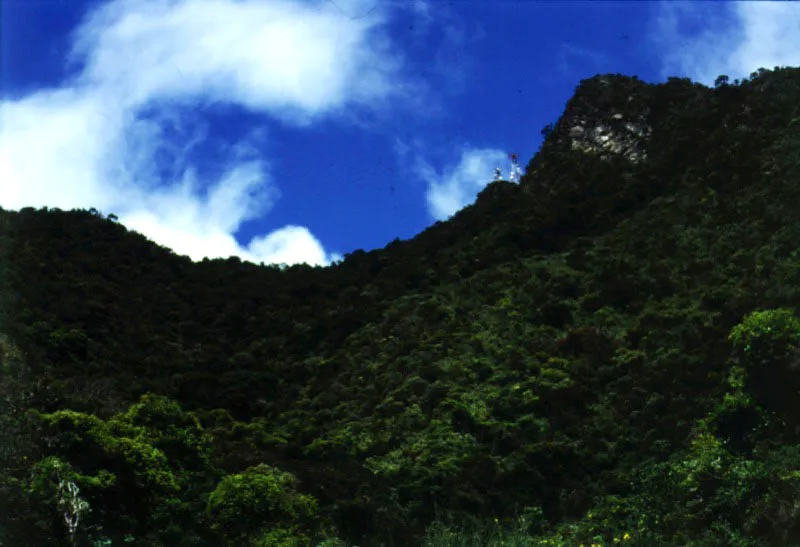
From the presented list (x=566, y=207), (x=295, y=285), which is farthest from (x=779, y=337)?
(x=295, y=285)

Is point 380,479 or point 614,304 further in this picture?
point 614,304

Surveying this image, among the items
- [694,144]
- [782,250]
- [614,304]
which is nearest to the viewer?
[782,250]

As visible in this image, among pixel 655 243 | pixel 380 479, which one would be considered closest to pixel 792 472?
pixel 380 479

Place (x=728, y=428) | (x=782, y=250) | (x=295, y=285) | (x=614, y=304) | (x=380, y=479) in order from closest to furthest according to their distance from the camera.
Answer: (x=728, y=428) → (x=380, y=479) → (x=782, y=250) → (x=614, y=304) → (x=295, y=285)

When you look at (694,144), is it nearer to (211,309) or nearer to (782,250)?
(782,250)

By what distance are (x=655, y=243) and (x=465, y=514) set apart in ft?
49.9

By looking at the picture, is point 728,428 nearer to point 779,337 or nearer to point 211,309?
point 779,337

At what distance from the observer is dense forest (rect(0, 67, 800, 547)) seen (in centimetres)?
2008

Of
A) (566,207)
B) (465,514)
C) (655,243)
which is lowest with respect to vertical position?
(465,514)

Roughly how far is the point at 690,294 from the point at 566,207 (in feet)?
34.4

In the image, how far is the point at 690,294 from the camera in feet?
93.6

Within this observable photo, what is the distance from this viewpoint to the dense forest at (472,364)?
2008 cm

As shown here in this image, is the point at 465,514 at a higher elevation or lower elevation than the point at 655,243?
lower

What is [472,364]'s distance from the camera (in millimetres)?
29078
